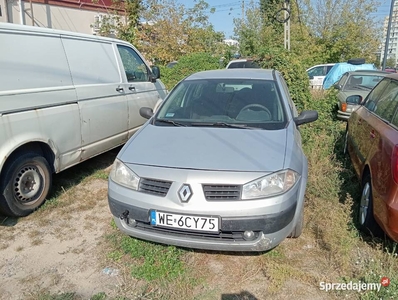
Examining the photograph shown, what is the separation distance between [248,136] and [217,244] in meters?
1.06

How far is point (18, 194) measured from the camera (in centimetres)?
338

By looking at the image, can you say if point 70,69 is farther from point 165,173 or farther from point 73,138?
point 165,173

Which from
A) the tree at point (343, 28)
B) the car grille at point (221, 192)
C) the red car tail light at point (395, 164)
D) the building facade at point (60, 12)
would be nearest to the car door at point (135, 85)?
the car grille at point (221, 192)

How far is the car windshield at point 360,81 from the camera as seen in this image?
8.02 m

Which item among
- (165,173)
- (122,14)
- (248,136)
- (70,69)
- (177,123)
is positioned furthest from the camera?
(122,14)

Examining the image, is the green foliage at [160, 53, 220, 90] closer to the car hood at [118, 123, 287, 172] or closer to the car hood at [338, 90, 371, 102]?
the car hood at [338, 90, 371, 102]

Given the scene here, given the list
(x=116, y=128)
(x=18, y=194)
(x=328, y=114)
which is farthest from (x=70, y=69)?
(x=328, y=114)

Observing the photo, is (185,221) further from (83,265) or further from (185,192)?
(83,265)

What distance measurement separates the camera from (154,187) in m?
2.46

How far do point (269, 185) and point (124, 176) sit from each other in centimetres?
120

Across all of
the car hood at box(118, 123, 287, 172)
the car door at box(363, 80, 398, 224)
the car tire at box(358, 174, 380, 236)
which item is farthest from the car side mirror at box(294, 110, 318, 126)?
the car tire at box(358, 174, 380, 236)

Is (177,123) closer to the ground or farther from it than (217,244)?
farther from it

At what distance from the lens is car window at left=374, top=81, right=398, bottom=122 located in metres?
3.17

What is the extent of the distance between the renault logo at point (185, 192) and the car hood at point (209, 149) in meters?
0.17
